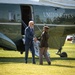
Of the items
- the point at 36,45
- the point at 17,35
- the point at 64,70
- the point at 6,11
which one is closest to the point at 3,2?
the point at 6,11

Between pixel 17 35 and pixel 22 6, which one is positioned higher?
pixel 22 6

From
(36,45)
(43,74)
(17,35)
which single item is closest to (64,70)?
(43,74)

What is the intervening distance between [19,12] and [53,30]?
2.47 meters

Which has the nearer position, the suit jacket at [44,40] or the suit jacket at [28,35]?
the suit jacket at [44,40]

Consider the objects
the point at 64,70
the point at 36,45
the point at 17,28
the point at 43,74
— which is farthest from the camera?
the point at 17,28

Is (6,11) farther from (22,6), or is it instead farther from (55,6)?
(55,6)

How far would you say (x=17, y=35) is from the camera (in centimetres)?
2588

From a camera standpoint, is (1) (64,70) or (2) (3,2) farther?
(2) (3,2)

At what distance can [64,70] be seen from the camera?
17.7 m

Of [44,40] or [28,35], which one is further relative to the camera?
[28,35]

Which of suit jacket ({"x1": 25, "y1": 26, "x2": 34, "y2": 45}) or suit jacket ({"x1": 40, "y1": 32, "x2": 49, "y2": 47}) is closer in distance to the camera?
suit jacket ({"x1": 40, "y1": 32, "x2": 49, "y2": 47})

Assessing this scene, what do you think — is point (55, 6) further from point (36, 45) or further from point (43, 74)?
point (43, 74)

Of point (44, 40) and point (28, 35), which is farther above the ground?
point (28, 35)

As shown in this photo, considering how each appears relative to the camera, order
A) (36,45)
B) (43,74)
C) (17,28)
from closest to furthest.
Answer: (43,74) < (36,45) < (17,28)
